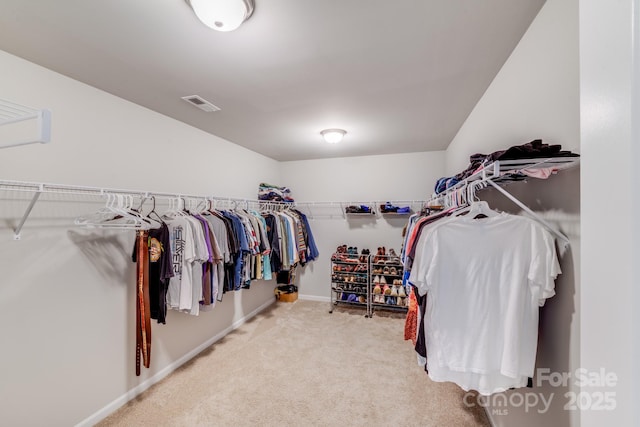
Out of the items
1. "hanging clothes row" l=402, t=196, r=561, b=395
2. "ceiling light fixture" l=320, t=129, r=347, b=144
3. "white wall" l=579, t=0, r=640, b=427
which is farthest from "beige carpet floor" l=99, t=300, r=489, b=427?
"ceiling light fixture" l=320, t=129, r=347, b=144

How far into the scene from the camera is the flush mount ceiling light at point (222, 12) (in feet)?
3.53

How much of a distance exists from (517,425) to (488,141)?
1.76 m

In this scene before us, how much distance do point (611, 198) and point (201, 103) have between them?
2.41 m

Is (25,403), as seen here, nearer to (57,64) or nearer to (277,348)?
(277,348)

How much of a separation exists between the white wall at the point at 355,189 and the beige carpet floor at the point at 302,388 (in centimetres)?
133

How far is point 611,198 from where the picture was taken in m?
0.43

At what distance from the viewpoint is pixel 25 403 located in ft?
4.94

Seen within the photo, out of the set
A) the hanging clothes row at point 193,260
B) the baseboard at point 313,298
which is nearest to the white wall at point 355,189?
the baseboard at point 313,298

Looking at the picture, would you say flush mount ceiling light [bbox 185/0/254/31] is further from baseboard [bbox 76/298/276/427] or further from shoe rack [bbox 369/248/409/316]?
shoe rack [bbox 369/248/409/316]

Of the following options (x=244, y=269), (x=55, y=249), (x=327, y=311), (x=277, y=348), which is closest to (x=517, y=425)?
(x=277, y=348)

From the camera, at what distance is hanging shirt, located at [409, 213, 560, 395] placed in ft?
3.84

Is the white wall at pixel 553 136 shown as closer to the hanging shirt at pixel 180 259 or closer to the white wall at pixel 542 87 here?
the white wall at pixel 542 87

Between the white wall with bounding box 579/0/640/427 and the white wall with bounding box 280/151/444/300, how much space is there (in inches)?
139

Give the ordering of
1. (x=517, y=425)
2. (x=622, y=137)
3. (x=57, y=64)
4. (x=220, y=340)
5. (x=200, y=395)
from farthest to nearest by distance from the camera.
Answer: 1. (x=220, y=340)
2. (x=200, y=395)
3. (x=57, y=64)
4. (x=517, y=425)
5. (x=622, y=137)
